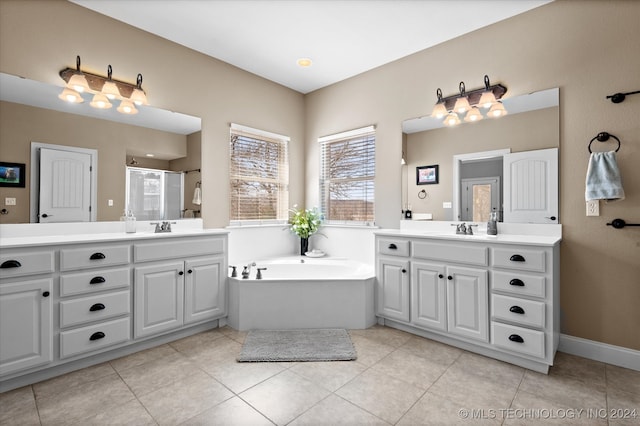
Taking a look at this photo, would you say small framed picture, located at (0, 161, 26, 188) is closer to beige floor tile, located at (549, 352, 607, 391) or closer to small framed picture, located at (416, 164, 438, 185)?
small framed picture, located at (416, 164, 438, 185)

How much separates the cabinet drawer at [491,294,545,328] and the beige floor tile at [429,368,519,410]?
431 mm

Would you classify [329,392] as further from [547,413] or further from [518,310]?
[518,310]

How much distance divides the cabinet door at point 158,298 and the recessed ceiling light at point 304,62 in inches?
95.4

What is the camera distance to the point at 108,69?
271 centimetres

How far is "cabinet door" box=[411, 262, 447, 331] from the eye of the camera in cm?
261

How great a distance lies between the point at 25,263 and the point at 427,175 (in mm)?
3259

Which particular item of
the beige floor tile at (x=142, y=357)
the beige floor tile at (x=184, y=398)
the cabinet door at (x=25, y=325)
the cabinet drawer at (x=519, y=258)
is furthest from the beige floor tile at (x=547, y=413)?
the cabinet door at (x=25, y=325)

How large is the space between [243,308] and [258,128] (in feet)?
7.00

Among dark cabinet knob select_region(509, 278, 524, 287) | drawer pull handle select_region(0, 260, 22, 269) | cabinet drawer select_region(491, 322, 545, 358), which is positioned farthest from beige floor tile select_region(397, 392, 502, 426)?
drawer pull handle select_region(0, 260, 22, 269)

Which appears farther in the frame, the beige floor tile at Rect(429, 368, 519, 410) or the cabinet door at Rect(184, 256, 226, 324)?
the cabinet door at Rect(184, 256, 226, 324)

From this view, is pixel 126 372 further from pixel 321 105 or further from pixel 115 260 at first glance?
pixel 321 105

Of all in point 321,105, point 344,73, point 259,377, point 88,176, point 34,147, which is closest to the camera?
point 259,377

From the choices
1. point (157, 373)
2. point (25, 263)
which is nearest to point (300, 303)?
point (157, 373)

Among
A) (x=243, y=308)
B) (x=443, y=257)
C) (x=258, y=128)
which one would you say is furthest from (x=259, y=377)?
(x=258, y=128)
